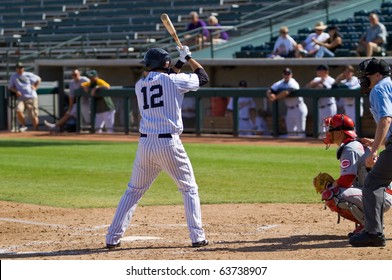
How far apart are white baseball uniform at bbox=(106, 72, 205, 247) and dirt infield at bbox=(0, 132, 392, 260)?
0.49m

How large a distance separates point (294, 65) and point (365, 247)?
51.0 ft

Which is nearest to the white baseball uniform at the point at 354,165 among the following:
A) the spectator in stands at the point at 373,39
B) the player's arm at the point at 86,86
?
the spectator in stands at the point at 373,39

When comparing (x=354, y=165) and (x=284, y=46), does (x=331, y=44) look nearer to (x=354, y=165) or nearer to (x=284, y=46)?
(x=284, y=46)

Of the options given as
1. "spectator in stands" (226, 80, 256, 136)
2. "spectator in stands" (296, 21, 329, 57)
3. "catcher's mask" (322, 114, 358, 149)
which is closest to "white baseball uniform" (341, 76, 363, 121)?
"spectator in stands" (226, 80, 256, 136)

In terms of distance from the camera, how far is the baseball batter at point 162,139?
8.18 meters

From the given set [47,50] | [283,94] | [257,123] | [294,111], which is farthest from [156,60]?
[47,50]

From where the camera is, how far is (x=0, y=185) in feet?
44.9

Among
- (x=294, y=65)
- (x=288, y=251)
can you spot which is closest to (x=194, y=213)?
(x=288, y=251)

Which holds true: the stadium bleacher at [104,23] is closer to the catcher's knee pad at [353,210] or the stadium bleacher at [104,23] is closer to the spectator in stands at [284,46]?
the spectator in stands at [284,46]

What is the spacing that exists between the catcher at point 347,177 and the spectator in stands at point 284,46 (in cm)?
1485

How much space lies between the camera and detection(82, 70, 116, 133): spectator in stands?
23.5 m

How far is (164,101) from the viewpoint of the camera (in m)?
8.19

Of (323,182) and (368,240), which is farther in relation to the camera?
(323,182)

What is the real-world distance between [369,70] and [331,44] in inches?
582
